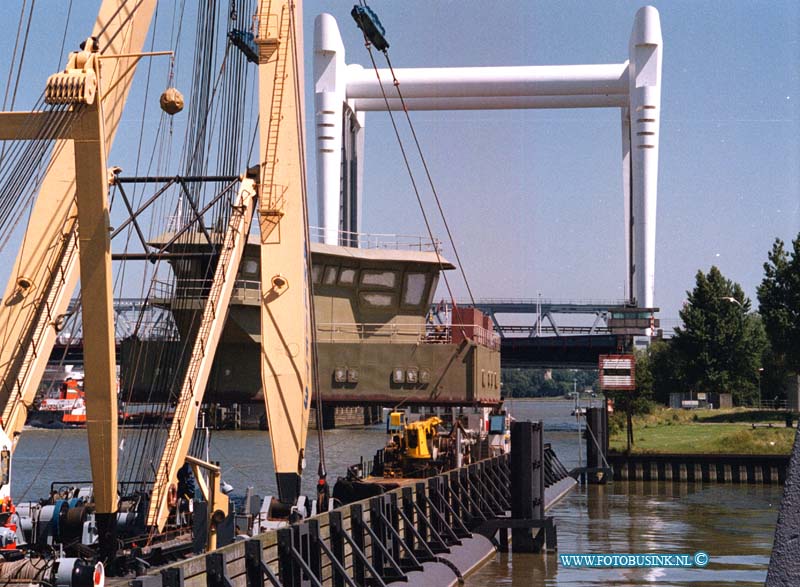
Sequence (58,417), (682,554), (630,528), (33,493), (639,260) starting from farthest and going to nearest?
1. (58,417)
2. (639,260)
3. (33,493)
4. (630,528)
5. (682,554)

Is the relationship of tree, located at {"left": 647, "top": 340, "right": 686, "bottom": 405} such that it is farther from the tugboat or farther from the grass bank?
the tugboat

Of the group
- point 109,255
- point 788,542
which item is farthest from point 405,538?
point 788,542

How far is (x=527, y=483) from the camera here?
27969 mm

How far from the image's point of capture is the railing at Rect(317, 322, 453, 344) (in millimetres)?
55062

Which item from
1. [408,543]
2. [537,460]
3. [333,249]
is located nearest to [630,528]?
[537,460]

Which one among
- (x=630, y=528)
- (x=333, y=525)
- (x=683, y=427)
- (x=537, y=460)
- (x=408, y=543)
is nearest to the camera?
(x=333, y=525)

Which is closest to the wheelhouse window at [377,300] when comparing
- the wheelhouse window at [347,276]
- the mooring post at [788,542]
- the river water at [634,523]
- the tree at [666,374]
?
the wheelhouse window at [347,276]

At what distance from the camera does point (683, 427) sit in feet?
241

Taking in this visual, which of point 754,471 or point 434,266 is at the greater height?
point 434,266

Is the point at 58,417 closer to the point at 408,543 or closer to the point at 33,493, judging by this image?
the point at 33,493

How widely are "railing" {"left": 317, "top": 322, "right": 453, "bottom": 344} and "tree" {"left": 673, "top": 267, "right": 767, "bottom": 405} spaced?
44.7 m

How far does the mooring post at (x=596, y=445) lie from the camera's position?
55.2 metres

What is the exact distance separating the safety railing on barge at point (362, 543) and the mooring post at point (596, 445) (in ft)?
72.3

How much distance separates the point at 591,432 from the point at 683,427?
20092 mm
